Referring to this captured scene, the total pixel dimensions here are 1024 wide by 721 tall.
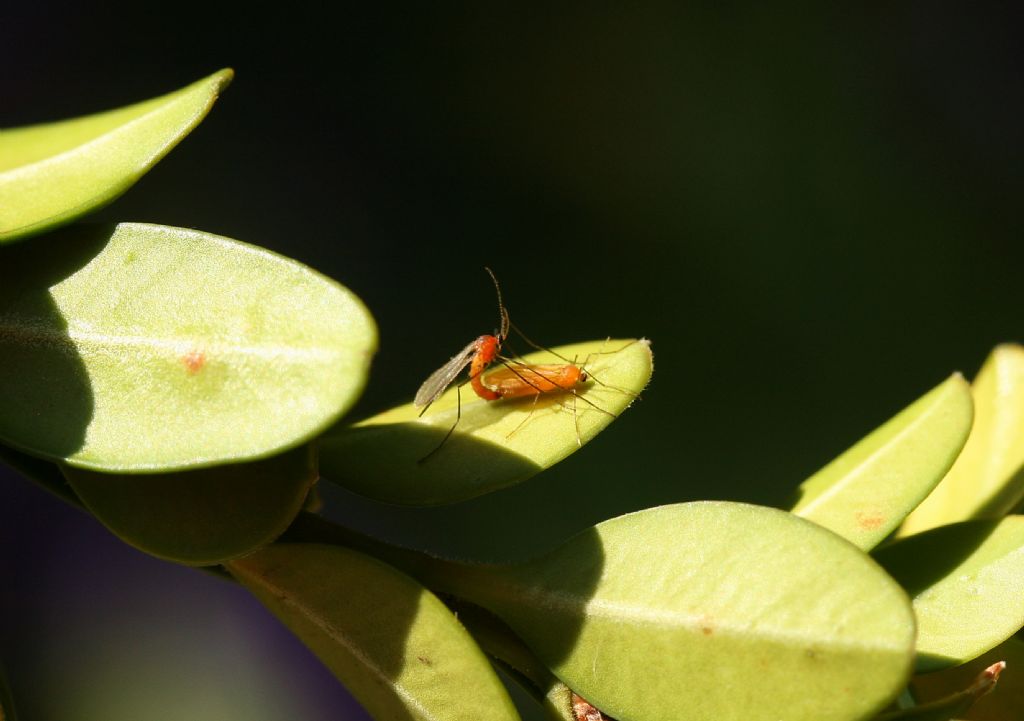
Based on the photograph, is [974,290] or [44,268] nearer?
[44,268]

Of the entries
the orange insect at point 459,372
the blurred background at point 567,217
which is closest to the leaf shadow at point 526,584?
the orange insect at point 459,372

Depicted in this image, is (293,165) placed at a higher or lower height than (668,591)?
lower

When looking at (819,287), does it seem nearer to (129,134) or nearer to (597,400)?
(597,400)

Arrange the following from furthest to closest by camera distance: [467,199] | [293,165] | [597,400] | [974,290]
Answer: [293,165] < [467,199] < [974,290] < [597,400]

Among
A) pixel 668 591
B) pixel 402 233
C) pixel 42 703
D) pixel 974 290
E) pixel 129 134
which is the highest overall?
pixel 129 134

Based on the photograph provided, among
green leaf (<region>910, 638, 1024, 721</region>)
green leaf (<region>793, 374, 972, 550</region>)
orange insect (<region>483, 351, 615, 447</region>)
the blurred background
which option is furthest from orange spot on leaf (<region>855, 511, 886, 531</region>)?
the blurred background

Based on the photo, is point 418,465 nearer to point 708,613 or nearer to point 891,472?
point 708,613

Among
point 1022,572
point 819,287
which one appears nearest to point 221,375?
point 1022,572

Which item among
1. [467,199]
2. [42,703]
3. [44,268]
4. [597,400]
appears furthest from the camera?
[467,199]

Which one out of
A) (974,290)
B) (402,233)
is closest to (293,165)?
(402,233)
